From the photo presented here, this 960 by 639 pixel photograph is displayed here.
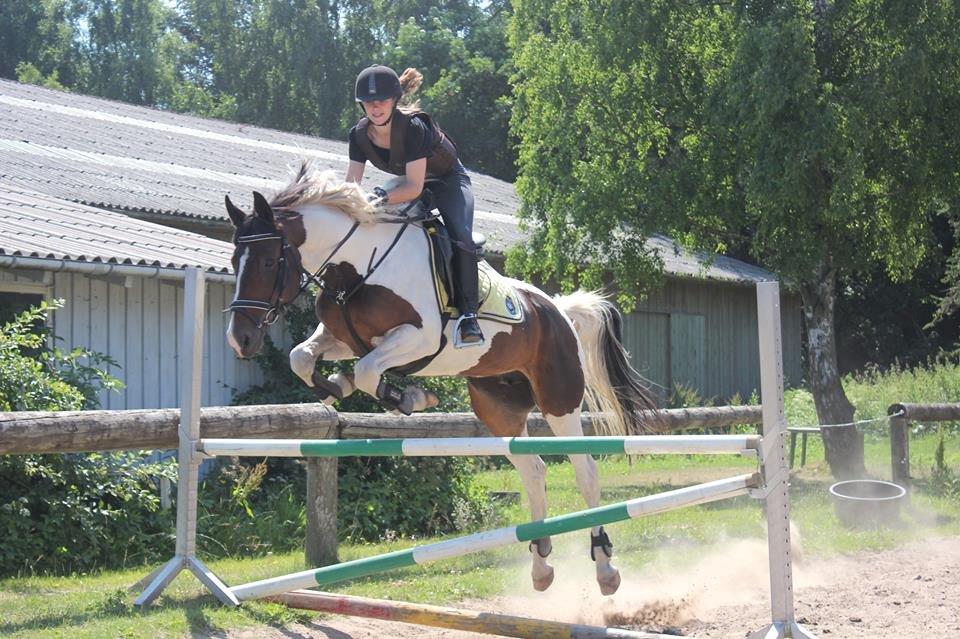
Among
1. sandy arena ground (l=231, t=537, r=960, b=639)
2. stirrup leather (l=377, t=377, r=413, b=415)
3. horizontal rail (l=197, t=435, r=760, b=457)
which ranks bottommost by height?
sandy arena ground (l=231, t=537, r=960, b=639)

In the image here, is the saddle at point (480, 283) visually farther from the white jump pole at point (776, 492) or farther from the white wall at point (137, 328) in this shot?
the white wall at point (137, 328)

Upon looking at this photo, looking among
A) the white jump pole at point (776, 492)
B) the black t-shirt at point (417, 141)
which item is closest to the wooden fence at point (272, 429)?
the black t-shirt at point (417, 141)

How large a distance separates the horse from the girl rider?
0.15 m

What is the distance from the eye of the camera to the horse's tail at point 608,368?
6.80m

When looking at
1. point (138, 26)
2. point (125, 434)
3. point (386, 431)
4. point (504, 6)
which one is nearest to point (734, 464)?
point (386, 431)

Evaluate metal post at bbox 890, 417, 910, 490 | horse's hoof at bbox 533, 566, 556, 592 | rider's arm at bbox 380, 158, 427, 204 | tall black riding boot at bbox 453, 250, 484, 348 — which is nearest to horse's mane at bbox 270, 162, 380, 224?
rider's arm at bbox 380, 158, 427, 204

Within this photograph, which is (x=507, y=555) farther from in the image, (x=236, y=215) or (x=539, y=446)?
(x=236, y=215)

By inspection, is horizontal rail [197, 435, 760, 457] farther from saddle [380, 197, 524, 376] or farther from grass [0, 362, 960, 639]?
grass [0, 362, 960, 639]

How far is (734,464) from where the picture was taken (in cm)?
1421

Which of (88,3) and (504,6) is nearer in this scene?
(504,6)

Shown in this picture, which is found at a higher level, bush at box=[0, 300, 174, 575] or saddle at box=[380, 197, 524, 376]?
saddle at box=[380, 197, 524, 376]

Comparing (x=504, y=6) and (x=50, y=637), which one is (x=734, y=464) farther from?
(x=504, y=6)

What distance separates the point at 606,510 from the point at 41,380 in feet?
15.4

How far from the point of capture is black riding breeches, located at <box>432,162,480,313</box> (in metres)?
5.59
